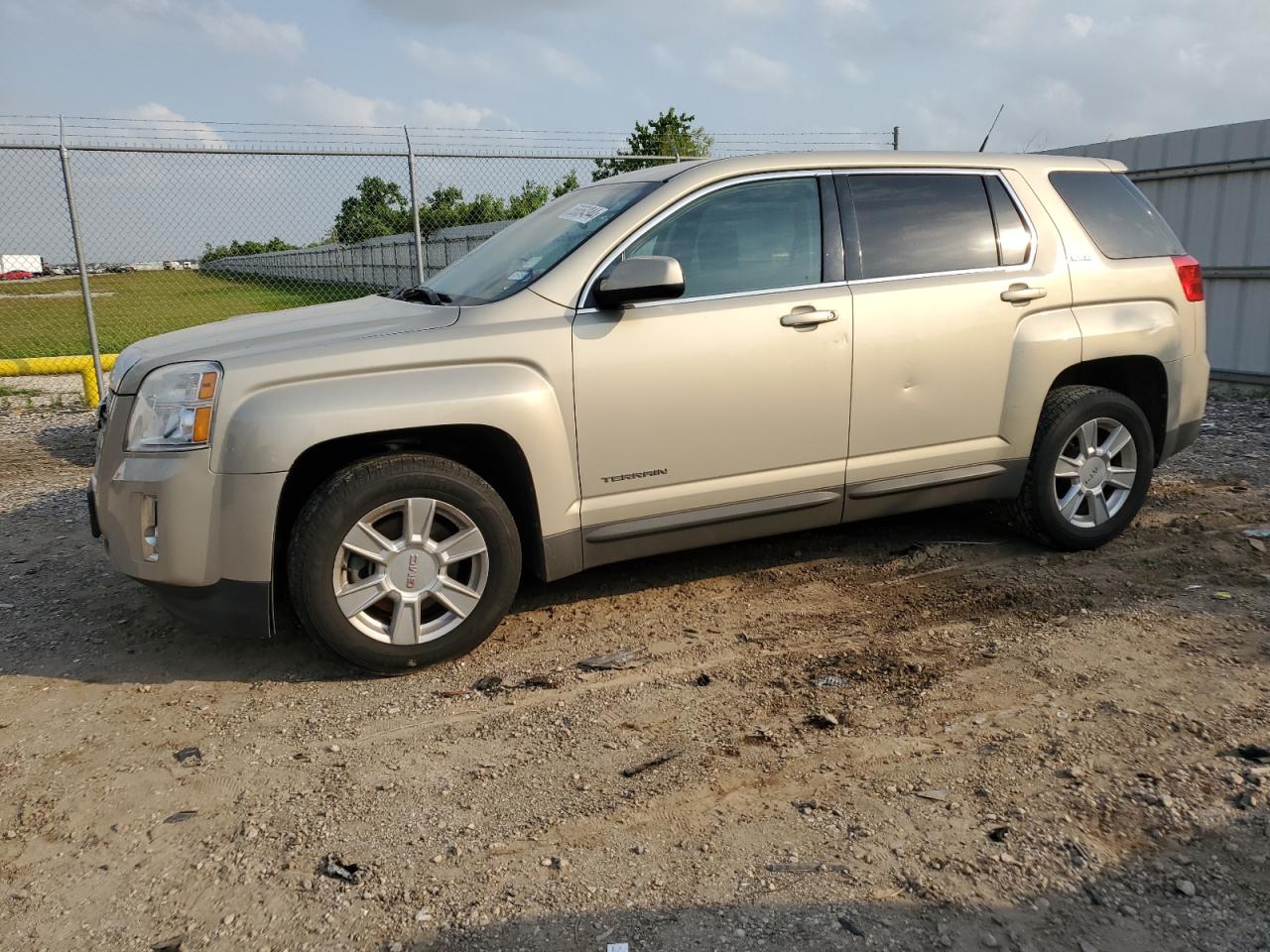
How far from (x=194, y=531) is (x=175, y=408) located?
436 mm

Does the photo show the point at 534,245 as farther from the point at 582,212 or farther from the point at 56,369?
the point at 56,369

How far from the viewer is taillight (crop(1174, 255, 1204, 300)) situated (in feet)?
16.4

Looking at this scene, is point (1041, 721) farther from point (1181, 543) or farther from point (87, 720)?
point (87, 720)

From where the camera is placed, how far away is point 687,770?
3090 mm

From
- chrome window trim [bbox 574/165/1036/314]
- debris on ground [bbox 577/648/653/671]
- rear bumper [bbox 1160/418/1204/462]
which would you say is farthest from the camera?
rear bumper [bbox 1160/418/1204/462]

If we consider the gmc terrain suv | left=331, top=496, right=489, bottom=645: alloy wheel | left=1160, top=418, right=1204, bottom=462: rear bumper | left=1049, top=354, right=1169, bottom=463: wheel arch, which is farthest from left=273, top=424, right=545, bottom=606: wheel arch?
left=1160, top=418, right=1204, bottom=462: rear bumper

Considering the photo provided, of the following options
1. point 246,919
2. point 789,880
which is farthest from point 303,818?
point 789,880

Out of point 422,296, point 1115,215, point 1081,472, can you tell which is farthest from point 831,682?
point 1115,215

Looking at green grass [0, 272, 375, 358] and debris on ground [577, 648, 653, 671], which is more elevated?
green grass [0, 272, 375, 358]

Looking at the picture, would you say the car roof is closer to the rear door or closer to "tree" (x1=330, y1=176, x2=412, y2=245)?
the rear door

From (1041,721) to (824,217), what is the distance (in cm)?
226

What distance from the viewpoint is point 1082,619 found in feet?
13.8

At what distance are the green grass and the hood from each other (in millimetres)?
5104

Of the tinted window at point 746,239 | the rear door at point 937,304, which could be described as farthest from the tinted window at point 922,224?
the tinted window at point 746,239
